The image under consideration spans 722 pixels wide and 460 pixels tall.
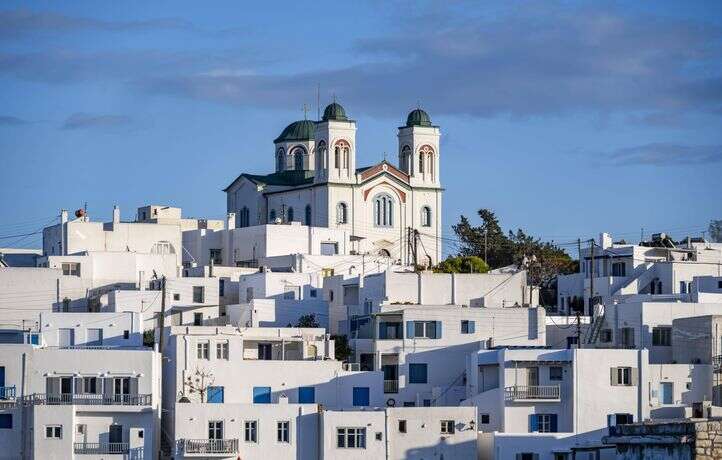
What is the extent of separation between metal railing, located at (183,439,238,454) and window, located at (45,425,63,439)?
4223mm

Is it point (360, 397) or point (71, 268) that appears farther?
point (71, 268)

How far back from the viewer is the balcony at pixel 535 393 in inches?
2862

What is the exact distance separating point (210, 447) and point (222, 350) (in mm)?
6140

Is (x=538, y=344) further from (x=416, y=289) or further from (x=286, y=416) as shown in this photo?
(x=286, y=416)

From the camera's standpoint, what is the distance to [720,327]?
75.1 m

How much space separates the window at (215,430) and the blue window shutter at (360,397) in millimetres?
7256

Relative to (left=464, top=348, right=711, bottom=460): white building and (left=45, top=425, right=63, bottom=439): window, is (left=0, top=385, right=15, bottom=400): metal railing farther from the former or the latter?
(left=464, top=348, right=711, bottom=460): white building

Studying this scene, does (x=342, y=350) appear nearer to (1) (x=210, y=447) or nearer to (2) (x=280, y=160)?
(1) (x=210, y=447)

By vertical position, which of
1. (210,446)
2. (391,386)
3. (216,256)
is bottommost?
(210,446)

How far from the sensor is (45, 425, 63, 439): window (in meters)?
70.2

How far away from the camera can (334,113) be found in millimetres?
131250

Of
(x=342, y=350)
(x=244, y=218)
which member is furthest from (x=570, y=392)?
(x=244, y=218)

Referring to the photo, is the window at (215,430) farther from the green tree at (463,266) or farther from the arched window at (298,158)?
the arched window at (298,158)

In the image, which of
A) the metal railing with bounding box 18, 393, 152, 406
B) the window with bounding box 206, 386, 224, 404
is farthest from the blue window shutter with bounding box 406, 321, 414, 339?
the metal railing with bounding box 18, 393, 152, 406
